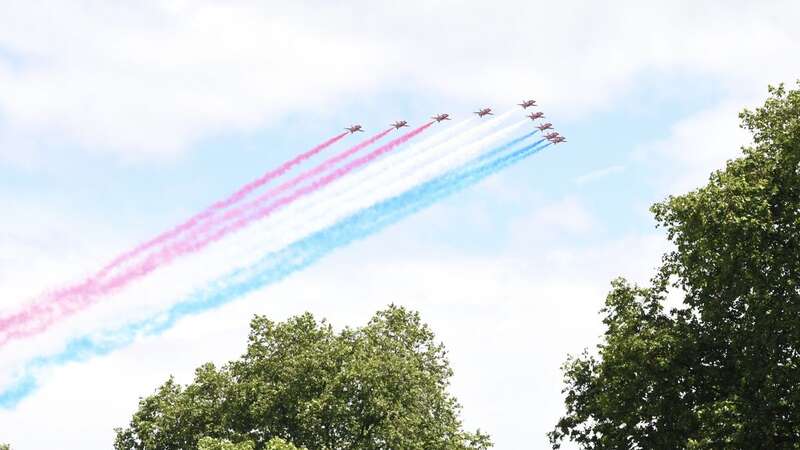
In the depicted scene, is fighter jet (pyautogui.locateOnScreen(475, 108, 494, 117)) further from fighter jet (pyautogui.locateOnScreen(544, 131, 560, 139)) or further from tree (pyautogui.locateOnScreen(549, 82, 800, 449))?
tree (pyautogui.locateOnScreen(549, 82, 800, 449))

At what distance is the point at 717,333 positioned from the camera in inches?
1663

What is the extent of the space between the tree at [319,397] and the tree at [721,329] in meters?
15.2

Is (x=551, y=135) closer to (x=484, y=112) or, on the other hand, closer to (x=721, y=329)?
(x=484, y=112)

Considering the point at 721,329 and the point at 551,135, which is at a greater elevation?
the point at 551,135

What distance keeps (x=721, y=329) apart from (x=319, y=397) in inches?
1011

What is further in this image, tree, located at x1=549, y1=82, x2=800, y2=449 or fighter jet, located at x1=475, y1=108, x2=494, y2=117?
fighter jet, located at x1=475, y1=108, x2=494, y2=117

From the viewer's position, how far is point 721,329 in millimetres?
41969

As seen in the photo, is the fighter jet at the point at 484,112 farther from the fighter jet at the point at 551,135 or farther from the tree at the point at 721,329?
the tree at the point at 721,329

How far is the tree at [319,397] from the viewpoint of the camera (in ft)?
192

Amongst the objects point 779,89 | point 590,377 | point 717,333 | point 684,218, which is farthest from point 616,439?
point 779,89

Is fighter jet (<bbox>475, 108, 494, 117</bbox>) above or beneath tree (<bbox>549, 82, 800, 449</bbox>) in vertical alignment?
above

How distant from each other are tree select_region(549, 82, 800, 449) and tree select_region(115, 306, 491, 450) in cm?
1522

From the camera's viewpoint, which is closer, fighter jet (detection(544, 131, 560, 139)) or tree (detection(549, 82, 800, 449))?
tree (detection(549, 82, 800, 449))

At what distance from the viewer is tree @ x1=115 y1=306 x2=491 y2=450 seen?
2299 inches
